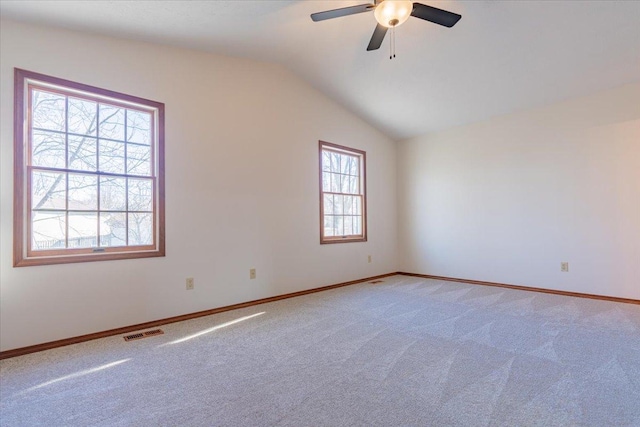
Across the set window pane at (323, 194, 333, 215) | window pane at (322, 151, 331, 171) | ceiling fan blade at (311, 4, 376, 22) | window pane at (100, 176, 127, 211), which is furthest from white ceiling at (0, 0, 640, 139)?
window pane at (323, 194, 333, 215)

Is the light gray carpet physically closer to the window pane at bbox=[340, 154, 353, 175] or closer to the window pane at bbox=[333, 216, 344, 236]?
the window pane at bbox=[333, 216, 344, 236]

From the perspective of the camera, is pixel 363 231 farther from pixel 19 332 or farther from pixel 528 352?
pixel 19 332

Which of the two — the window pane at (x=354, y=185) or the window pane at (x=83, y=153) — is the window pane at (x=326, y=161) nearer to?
the window pane at (x=354, y=185)

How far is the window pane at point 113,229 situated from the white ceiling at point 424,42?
1642mm

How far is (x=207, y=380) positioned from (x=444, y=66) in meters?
3.92

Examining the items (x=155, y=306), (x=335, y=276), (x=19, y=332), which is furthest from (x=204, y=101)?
(x=335, y=276)

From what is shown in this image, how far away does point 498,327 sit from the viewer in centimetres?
290

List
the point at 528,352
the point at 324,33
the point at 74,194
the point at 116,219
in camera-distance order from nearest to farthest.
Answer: the point at 528,352
the point at 74,194
the point at 116,219
the point at 324,33

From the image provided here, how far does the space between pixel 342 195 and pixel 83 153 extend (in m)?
3.37

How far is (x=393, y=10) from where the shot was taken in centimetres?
234

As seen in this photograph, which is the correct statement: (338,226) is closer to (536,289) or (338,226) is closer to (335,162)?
(335,162)

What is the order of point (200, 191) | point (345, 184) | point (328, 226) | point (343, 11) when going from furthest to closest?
point (345, 184), point (328, 226), point (200, 191), point (343, 11)

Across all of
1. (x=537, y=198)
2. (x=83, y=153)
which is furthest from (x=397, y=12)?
(x=537, y=198)

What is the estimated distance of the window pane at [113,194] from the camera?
2.91 metres
